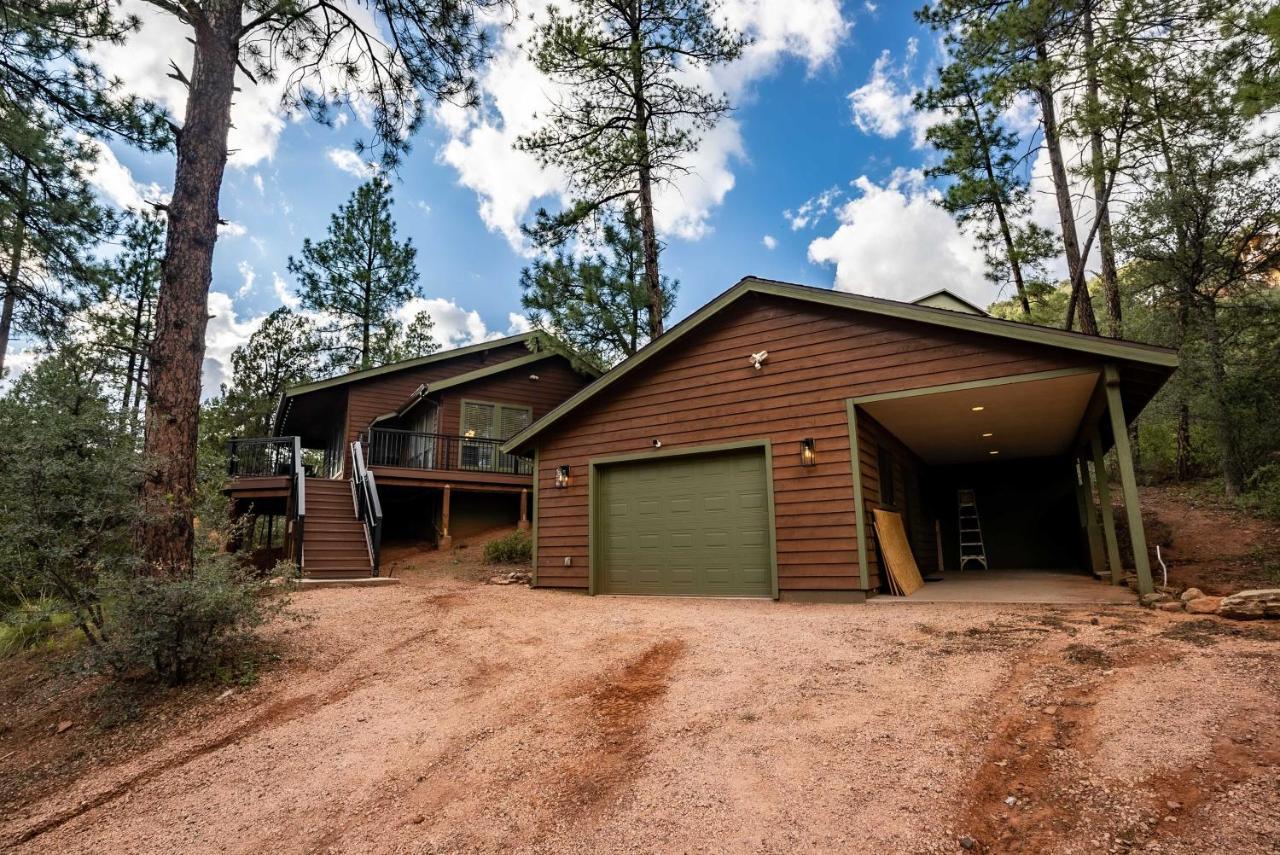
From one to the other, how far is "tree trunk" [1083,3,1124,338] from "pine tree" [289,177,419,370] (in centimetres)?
2279

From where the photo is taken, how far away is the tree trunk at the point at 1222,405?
444 inches

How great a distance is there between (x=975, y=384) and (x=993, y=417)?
2.30m

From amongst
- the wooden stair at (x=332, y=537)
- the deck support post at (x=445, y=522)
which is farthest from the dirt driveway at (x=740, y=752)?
the deck support post at (x=445, y=522)

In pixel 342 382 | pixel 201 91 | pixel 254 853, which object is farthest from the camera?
pixel 342 382

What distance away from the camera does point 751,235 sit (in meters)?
18.9

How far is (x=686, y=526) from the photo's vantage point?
8703mm

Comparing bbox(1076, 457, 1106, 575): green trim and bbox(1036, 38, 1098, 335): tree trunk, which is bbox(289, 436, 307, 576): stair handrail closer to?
bbox(1076, 457, 1106, 575): green trim

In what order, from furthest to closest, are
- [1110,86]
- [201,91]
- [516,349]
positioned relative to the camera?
1. [516,349]
2. [1110,86]
3. [201,91]

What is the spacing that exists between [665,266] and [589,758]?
15.4 metres

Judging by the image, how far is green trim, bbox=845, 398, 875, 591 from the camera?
23.9 ft

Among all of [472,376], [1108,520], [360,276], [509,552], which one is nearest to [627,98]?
[472,376]

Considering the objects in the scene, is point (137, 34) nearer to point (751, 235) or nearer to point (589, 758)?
point (589, 758)

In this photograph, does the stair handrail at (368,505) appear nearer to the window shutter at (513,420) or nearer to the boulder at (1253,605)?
the window shutter at (513,420)

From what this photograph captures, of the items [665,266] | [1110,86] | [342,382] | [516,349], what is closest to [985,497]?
[1110,86]
